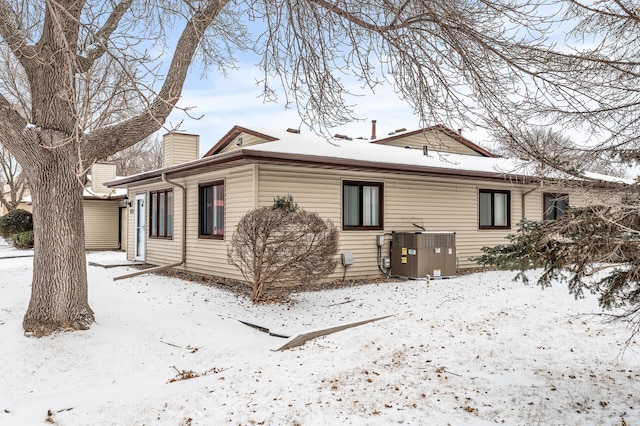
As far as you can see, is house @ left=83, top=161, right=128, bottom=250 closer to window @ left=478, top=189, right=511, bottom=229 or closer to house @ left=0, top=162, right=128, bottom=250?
house @ left=0, top=162, right=128, bottom=250

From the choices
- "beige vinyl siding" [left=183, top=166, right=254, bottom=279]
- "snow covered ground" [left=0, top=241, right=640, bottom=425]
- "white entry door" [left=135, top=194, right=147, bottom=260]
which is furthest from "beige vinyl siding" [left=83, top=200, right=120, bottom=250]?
"snow covered ground" [left=0, top=241, right=640, bottom=425]

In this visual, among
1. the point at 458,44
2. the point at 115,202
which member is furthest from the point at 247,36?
the point at 115,202

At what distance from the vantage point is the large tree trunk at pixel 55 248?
6.55 m

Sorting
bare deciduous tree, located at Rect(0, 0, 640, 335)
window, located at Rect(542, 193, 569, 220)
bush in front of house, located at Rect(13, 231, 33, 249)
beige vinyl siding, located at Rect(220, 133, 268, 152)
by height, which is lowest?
bush in front of house, located at Rect(13, 231, 33, 249)

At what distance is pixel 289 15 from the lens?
518 centimetres

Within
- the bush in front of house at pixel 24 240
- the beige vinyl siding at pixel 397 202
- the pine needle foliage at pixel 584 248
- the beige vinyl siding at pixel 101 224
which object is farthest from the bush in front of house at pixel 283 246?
the bush in front of house at pixel 24 240

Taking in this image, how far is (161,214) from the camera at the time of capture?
14.1 metres

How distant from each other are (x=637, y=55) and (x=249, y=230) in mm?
6011

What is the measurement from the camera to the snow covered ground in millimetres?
4086

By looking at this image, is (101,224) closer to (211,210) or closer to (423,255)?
(211,210)

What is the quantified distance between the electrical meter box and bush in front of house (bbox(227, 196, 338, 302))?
3.06 m

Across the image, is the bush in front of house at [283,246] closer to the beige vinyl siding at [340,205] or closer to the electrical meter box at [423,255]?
the beige vinyl siding at [340,205]

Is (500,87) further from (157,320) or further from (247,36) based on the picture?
(157,320)

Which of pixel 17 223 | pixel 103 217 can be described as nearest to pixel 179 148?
pixel 103 217
